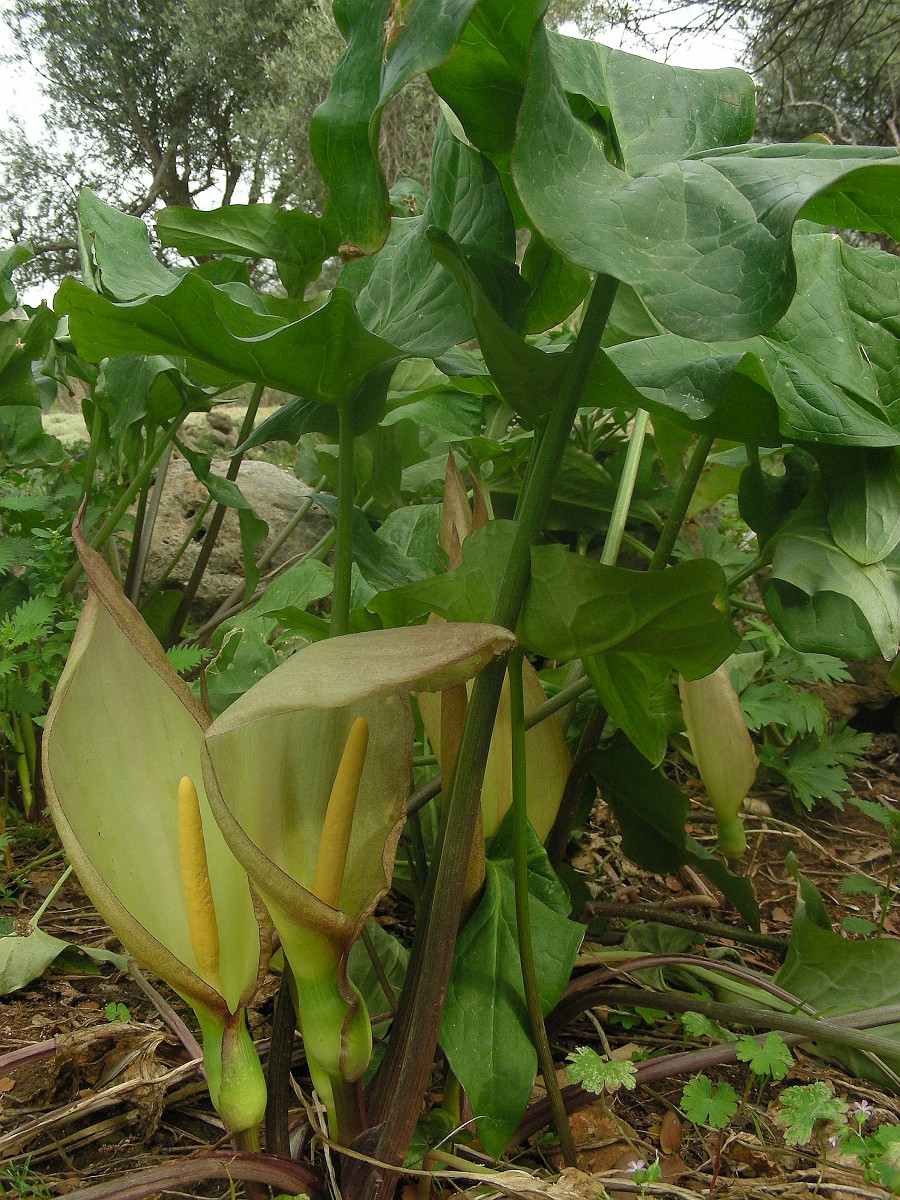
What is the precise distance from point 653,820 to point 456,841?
32 cm

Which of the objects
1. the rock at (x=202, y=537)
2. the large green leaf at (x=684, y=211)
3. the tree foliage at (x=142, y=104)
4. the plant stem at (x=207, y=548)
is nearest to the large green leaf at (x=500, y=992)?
the large green leaf at (x=684, y=211)

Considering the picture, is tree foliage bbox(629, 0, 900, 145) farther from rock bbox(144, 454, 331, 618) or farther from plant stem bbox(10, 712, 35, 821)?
plant stem bbox(10, 712, 35, 821)

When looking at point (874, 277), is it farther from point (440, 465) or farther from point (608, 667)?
point (440, 465)

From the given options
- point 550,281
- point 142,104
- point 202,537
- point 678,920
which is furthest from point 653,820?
point 142,104

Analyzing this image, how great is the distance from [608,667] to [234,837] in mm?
221

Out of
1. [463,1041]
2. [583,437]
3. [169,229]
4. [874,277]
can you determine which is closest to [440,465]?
[583,437]

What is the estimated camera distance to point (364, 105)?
1.15 ft

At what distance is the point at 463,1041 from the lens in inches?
18.2

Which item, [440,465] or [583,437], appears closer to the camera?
[440,465]

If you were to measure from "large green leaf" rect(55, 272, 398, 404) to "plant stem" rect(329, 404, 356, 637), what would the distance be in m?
0.02

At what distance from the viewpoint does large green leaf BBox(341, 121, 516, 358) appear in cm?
43

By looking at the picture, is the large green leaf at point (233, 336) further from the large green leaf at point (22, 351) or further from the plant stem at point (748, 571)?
the large green leaf at point (22, 351)

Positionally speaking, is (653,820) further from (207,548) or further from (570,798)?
(207,548)

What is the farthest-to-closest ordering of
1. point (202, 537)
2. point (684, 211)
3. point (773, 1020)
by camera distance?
point (202, 537) → point (773, 1020) → point (684, 211)
